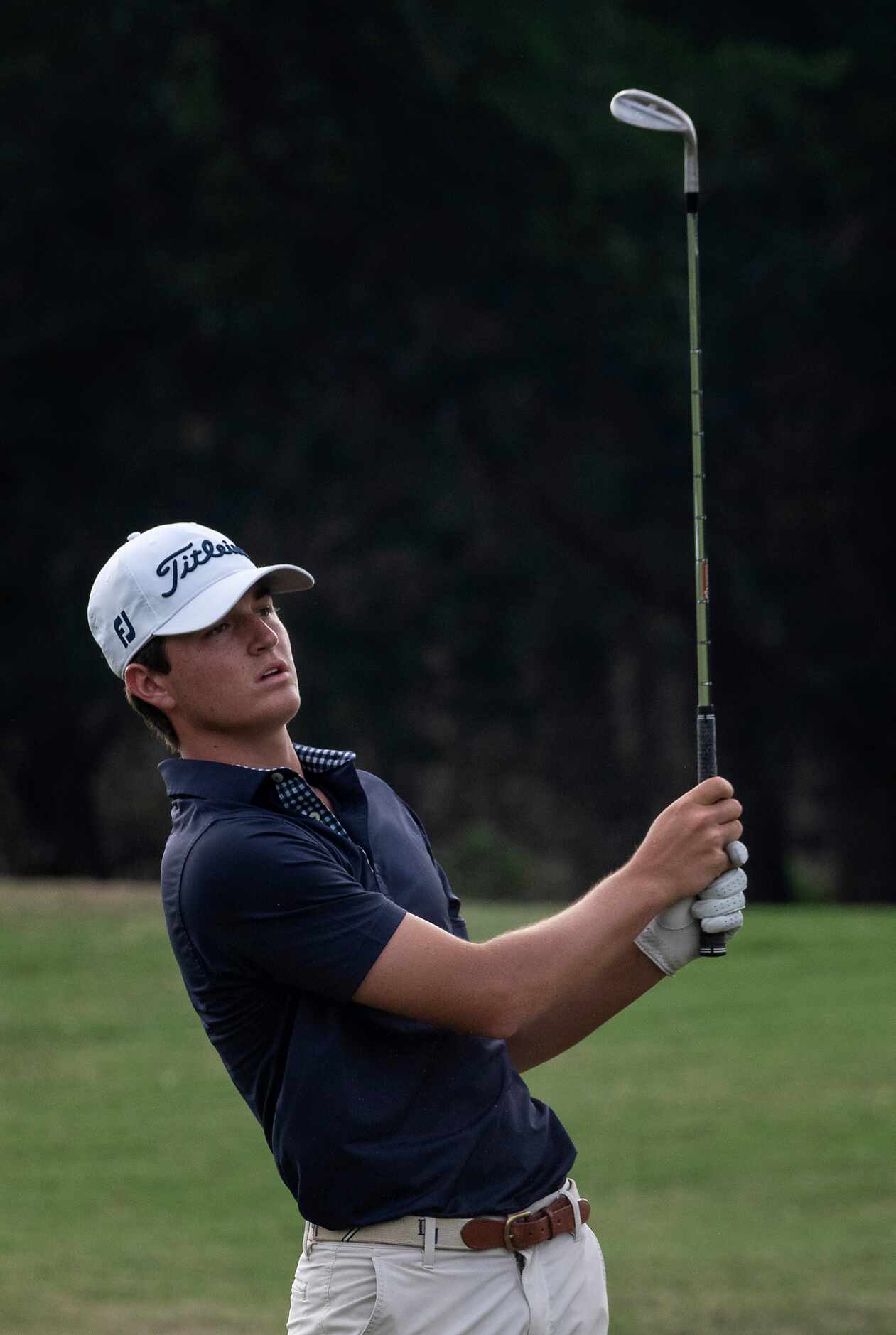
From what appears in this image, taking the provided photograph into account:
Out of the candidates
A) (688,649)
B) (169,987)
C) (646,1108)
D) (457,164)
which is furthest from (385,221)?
(646,1108)

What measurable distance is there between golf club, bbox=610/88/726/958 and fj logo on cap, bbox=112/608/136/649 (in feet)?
2.60

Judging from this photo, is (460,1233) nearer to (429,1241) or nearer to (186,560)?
(429,1241)

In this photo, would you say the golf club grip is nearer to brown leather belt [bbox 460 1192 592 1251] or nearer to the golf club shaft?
the golf club shaft

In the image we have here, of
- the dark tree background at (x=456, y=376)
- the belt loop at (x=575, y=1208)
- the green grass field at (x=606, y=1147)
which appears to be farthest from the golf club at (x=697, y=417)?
the dark tree background at (x=456, y=376)

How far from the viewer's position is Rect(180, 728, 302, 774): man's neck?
9.59ft

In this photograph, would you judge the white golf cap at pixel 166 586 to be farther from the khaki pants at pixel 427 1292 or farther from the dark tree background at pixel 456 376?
the dark tree background at pixel 456 376

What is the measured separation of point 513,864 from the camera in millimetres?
17484

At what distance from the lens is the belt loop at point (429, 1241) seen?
278cm

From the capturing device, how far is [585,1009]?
3.07 metres

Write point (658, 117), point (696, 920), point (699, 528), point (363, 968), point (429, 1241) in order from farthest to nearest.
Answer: point (658, 117), point (699, 528), point (696, 920), point (429, 1241), point (363, 968)

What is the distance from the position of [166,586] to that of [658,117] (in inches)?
41.7

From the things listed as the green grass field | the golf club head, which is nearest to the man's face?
the golf club head

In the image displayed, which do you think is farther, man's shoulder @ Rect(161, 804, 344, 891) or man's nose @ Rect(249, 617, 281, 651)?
man's nose @ Rect(249, 617, 281, 651)

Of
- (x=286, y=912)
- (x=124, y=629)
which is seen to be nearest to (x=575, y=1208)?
(x=286, y=912)
